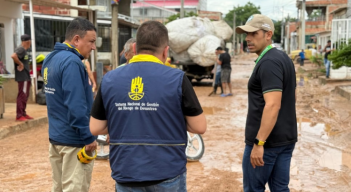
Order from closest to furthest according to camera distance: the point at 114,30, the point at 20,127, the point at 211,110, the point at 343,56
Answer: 1. the point at 20,127
2. the point at 211,110
3. the point at 343,56
4. the point at 114,30

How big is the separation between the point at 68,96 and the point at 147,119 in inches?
43.1

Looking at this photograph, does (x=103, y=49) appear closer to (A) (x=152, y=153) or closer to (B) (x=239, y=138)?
(B) (x=239, y=138)

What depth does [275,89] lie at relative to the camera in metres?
3.07

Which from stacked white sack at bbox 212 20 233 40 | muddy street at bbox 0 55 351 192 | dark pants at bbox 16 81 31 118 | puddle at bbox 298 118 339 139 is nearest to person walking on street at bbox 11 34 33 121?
dark pants at bbox 16 81 31 118

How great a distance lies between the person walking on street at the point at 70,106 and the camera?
324cm

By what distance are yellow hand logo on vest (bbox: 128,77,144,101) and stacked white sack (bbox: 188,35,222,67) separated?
14369 mm

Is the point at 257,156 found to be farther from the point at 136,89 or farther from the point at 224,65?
the point at 224,65

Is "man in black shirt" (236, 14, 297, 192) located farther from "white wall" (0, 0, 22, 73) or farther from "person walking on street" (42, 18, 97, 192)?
"white wall" (0, 0, 22, 73)

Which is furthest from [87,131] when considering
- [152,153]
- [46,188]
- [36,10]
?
[36,10]

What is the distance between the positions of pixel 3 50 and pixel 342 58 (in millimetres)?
10682

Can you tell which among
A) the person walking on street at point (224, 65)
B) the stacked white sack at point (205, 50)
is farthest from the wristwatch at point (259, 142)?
the stacked white sack at point (205, 50)

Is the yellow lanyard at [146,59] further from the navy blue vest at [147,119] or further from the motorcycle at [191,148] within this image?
the motorcycle at [191,148]

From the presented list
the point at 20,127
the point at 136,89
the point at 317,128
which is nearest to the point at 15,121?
the point at 20,127

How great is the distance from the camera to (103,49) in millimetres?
24000
